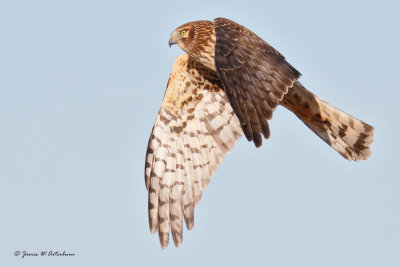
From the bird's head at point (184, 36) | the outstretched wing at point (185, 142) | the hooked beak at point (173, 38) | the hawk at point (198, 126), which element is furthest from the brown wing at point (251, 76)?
the outstretched wing at point (185, 142)

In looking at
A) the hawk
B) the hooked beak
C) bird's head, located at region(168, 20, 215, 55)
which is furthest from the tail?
the hooked beak

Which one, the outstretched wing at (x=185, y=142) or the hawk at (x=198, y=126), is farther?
Result: the outstretched wing at (x=185, y=142)

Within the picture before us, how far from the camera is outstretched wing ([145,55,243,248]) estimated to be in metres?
11.6

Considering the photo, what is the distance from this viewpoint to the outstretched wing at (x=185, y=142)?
1158 cm

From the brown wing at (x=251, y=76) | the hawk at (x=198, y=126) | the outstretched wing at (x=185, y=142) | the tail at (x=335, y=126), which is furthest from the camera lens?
the outstretched wing at (x=185, y=142)

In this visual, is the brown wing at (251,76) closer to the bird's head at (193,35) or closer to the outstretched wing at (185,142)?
the bird's head at (193,35)

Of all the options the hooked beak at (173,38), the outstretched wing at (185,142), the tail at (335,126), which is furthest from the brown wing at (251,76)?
the outstretched wing at (185,142)

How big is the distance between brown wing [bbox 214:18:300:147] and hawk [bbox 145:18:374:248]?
27 millimetres

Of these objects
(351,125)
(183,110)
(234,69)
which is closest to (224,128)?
(183,110)

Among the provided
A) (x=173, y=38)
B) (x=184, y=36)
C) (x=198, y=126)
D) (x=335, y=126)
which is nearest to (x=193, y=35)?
(x=184, y=36)

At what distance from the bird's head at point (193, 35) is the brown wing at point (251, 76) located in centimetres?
90

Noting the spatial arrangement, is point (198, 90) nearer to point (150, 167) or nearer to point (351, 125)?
point (150, 167)

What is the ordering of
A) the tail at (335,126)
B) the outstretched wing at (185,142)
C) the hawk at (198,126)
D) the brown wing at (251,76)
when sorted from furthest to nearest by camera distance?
1. the outstretched wing at (185,142)
2. the tail at (335,126)
3. the hawk at (198,126)
4. the brown wing at (251,76)

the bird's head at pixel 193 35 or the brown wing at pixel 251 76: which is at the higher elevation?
the bird's head at pixel 193 35
